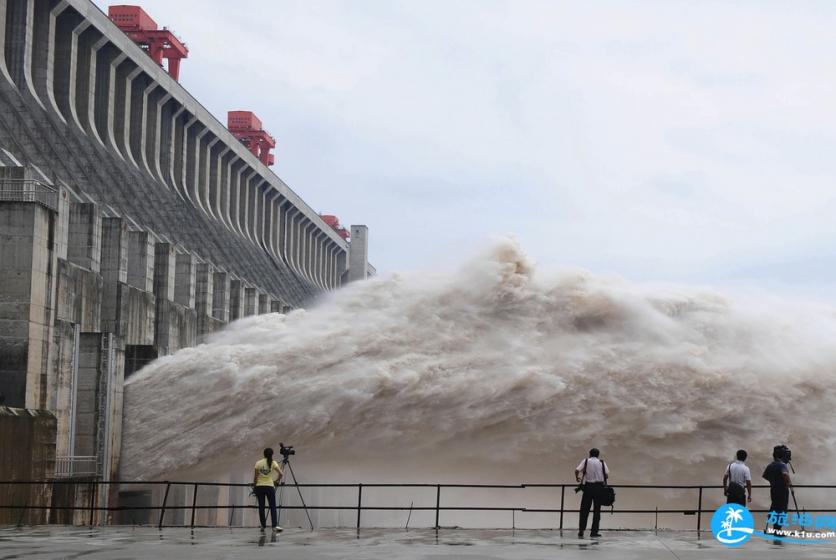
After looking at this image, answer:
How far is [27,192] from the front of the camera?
126 feet

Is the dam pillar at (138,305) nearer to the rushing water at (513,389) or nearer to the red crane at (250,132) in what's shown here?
the rushing water at (513,389)

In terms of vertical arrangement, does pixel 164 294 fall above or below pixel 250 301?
below

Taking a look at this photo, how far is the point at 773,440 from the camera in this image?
3788 centimetres

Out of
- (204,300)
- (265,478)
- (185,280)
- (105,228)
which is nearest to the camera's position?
(265,478)

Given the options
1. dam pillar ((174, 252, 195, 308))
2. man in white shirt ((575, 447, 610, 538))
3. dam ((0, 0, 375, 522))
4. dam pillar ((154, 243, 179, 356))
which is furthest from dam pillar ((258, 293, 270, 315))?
man in white shirt ((575, 447, 610, 538))

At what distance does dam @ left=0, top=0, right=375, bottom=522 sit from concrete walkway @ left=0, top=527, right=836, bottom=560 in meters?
9.22

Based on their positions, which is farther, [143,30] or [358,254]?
[358,254]

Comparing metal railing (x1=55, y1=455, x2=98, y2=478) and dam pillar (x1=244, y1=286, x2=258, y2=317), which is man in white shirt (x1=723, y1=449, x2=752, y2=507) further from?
dam pillar (x1=244, y1=286, x2=258, y2=317)

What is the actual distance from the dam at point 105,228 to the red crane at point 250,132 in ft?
0.66

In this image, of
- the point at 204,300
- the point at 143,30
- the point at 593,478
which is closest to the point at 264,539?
the point at 593,478

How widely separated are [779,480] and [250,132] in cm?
10046

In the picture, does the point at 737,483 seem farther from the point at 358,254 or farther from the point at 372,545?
the point at 358,254

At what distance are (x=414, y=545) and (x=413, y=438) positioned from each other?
15672 mm

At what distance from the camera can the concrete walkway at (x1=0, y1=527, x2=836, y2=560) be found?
21406 mm
